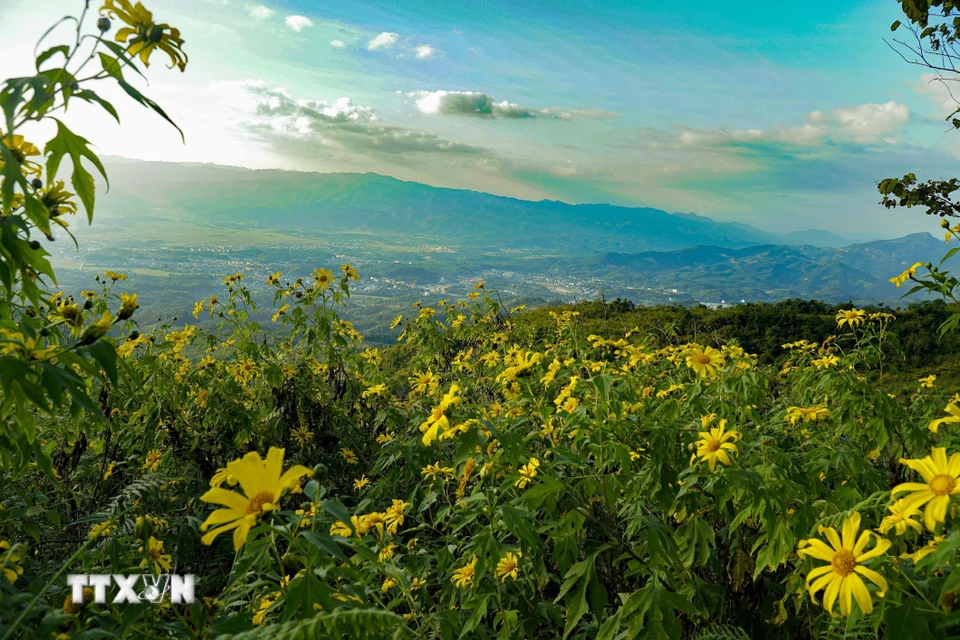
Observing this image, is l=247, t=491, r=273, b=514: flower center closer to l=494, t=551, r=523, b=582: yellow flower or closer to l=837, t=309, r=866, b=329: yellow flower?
l=494, t=551, r=523, b=582: yellow flower

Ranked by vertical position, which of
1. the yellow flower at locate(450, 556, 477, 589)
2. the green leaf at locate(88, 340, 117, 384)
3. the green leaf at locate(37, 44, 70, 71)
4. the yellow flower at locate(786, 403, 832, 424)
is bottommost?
the yellow flower at locate(450, 556, 477, 589)

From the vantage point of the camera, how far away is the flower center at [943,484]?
4.30 feet

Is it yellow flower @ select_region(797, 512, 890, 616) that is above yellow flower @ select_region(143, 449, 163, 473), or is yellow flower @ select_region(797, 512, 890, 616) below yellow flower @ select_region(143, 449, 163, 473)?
above

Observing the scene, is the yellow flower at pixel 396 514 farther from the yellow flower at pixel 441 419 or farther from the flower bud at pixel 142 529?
the flower bud at pixel 142 529

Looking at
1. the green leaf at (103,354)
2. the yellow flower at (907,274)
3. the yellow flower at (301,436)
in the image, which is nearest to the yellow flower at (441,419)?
the green leaf at (103,354)

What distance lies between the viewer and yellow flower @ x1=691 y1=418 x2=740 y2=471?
2.04 meters

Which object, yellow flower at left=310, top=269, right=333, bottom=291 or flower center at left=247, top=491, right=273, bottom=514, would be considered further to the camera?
yellow flower at left=310, top=269, right=333, bottom=291

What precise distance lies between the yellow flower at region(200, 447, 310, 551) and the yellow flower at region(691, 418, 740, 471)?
5.22ft

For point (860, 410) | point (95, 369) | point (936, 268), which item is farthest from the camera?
point (860, 410)

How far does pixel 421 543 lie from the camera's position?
3.26 meters

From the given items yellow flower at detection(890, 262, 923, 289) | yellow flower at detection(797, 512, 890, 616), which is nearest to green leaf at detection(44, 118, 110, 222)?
yellow flower at detection(797, 512, 890, 616)

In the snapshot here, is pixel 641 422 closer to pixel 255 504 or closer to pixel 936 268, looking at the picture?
pixel 936 268

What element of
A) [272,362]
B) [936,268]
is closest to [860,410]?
[936,268]

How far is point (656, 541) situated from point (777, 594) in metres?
1.41
